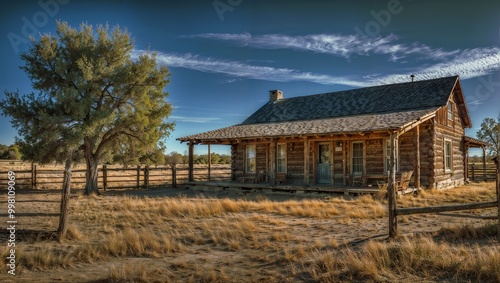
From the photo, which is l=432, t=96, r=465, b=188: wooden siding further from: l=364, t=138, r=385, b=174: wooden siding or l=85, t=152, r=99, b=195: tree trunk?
l=85, t=152, r=99, b=195: tree trunk

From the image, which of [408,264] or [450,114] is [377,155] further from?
[408,264]

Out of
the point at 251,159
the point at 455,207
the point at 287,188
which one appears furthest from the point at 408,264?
the point at 251,159

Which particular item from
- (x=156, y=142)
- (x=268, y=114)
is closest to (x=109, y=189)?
(x=156, y=142)

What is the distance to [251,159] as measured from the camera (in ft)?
70.2

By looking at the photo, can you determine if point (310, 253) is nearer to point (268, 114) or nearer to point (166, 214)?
point (166, 214)

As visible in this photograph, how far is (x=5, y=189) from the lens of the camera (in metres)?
20.5

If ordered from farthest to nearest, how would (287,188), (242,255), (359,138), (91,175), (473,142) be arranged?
(473,142)
(91,175)
(287,188)
(359,138)
(242,255)

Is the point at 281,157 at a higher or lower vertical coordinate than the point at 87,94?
lower

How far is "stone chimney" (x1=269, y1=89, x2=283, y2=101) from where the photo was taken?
88.0 feet

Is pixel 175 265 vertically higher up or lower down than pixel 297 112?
lower down

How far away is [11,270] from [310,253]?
522 cm

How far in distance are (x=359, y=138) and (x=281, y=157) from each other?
4956mm

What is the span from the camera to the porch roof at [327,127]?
1502 centimetres

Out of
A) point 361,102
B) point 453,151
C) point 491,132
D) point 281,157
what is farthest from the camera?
point 491,132
